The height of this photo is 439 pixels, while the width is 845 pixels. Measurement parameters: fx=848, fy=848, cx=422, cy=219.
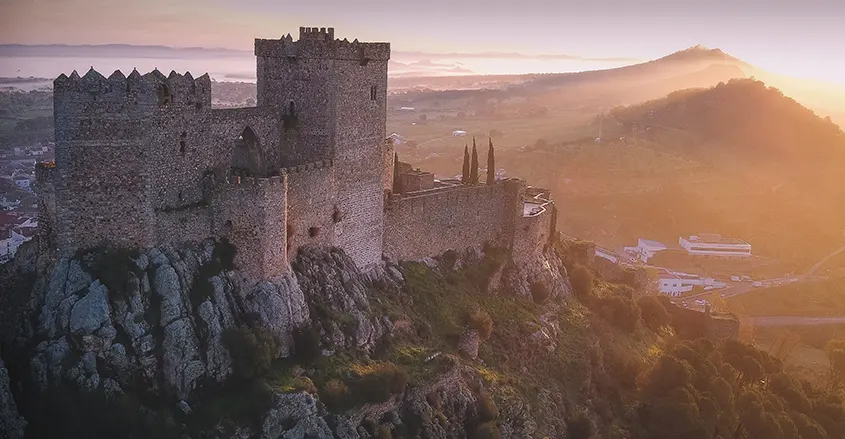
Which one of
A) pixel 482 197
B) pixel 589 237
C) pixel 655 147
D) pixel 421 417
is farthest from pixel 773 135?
pixel 421 417

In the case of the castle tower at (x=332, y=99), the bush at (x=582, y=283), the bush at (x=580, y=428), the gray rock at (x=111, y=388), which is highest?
the castle tower at (x=332, y=99)

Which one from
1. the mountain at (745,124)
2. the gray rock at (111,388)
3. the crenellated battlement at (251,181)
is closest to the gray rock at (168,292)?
the gray rock at (111,388)

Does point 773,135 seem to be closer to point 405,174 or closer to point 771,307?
point 771,307

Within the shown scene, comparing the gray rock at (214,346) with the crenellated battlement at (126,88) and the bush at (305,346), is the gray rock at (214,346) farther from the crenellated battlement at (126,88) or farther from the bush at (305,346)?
the crenellated battlement at (126,88)

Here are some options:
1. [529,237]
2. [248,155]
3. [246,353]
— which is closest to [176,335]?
[246,353]

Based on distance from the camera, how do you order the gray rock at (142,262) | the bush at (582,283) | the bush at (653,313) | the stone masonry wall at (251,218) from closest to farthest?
the gray rock at (142,262) → the stone masonry wall at (251,218) → the bush at (582,283) → the bush at (653,313)
